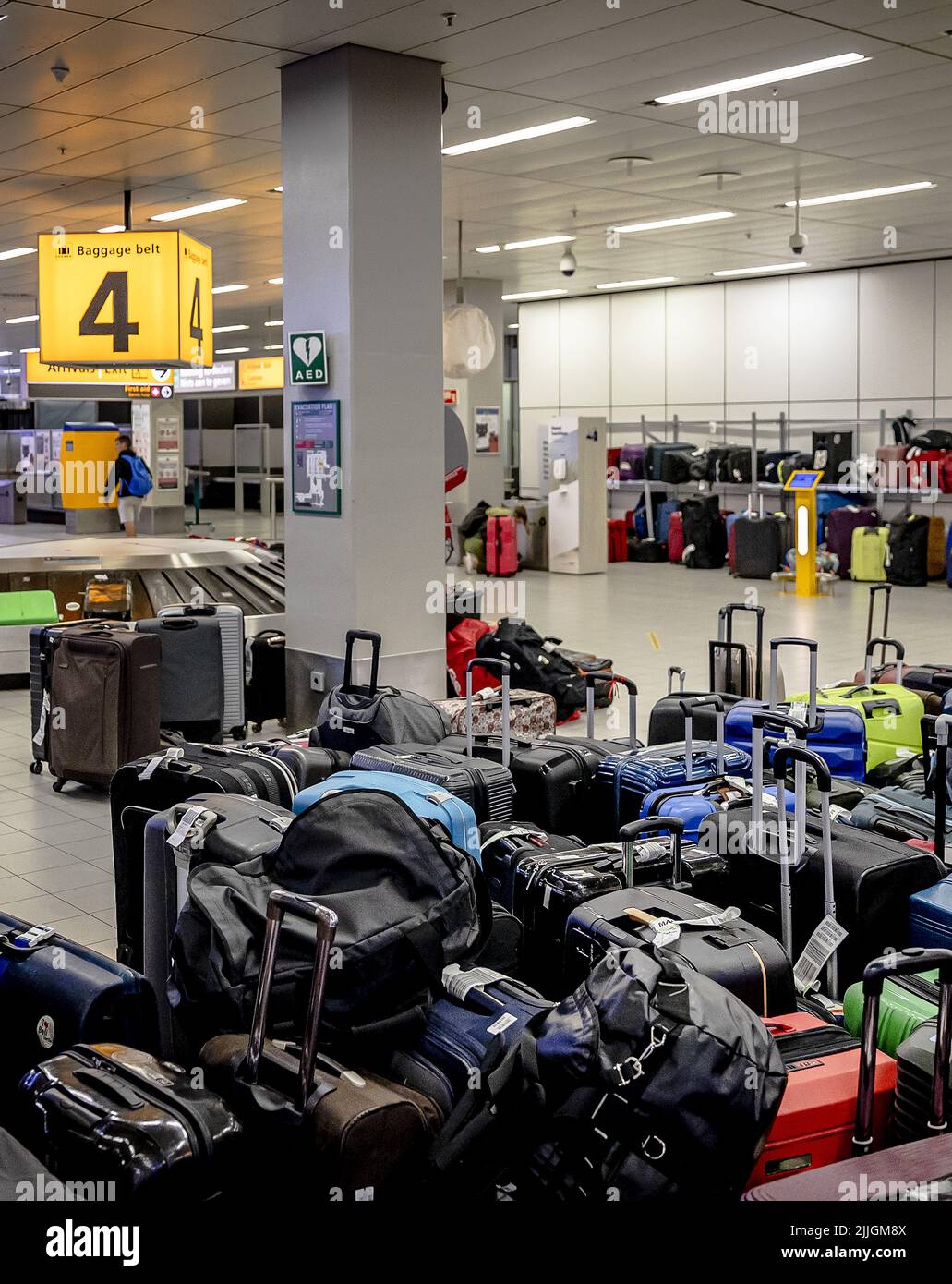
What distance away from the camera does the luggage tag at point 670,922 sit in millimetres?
2994

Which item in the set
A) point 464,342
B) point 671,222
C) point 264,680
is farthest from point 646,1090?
point 671,222

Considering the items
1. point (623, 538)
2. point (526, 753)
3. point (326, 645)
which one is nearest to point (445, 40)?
point (326, 645)

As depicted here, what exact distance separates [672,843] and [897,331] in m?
15.4

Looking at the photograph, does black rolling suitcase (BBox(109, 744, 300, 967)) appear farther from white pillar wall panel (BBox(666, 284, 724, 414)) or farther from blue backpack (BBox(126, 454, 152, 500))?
white pillar wall panel (BBox(666, 284, 724, 414))

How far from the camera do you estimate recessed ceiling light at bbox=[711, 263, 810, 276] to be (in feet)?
57.4

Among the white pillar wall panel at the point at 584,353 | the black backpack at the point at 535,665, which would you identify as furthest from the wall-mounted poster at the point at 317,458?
the white pillar wall panel at the point at 584,353

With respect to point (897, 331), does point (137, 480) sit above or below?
below

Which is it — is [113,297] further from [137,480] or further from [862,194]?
[137,480]

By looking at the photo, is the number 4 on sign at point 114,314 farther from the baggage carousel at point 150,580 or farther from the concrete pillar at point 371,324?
the concrete pillar at point 371,324

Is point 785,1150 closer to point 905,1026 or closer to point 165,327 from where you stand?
point 905,1026

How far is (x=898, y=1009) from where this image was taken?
309cm

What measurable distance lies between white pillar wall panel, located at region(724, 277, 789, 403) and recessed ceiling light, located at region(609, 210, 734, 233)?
523cm
